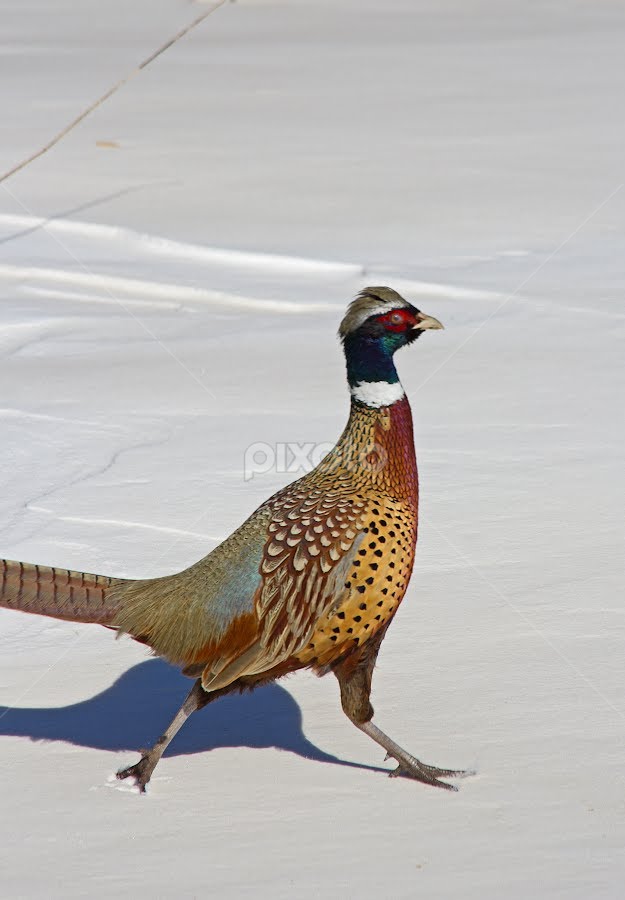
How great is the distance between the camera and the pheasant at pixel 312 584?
415cm

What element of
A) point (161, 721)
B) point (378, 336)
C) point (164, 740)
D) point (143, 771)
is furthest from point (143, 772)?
point (378, 336)

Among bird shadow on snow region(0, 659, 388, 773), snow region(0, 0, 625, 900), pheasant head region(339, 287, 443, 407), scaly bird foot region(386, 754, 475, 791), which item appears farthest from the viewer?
bird shadow on snow region(0, 659, 388, 773)

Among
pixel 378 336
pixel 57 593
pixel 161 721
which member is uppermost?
pixel 378 336

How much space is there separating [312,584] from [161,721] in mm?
943

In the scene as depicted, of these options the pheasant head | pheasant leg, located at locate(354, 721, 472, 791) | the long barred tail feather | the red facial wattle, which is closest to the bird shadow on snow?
pheasant leg, located at locate(354, 721, 472, 791)

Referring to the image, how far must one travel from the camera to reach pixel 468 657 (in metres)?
5.08

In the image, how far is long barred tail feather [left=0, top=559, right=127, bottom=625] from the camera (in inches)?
167

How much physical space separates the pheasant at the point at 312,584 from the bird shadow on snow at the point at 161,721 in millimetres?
314

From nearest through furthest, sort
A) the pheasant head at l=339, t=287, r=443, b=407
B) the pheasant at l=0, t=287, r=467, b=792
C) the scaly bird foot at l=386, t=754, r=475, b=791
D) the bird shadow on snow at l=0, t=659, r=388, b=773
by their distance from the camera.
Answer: the pheasant at l=0, t=287, r=467, b=792
the scaly bird foot at l=386, t=754, r=475, b=791
the pheasant head at l=339, t=287, r=443, b=407
the bird shadow on snow at l=0, t=659, r=388, b=773

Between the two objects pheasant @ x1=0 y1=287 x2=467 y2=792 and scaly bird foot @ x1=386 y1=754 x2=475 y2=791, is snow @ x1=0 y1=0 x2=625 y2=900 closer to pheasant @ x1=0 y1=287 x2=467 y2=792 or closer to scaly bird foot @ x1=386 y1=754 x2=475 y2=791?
scaly bird foot @ x1=386 y1=754 x2=475 y2=791

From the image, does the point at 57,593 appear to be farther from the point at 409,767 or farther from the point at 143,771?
the point at 409,767

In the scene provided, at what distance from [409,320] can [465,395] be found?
362 cm

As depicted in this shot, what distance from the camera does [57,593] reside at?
4273 millimetres

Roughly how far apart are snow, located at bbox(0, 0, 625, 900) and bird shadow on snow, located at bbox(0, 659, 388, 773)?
1cm
